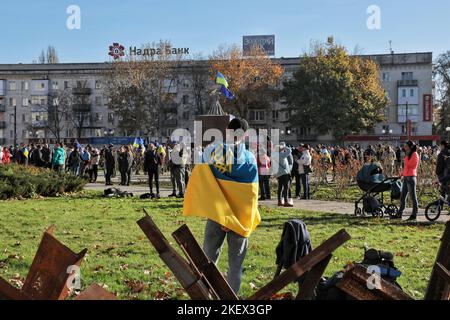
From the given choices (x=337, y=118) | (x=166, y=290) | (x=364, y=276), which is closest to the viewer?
(x=364, y=276)

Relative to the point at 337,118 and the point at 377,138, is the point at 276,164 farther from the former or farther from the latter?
the point at 377,138

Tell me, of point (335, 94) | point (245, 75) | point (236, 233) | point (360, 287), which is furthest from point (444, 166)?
point (245, 75)

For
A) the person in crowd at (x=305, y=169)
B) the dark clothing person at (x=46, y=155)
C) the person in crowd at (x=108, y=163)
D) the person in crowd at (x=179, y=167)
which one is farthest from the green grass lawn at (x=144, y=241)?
the dark clothing person at (x=46, y=155)

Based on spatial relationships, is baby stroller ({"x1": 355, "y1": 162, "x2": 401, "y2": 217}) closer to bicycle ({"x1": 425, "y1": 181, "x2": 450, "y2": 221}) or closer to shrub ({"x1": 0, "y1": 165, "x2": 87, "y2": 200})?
bicycle ({"x1": 425, "y1": 181, "x2": 450, "y2": 221})

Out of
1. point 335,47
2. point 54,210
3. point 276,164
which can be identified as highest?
point 335,47

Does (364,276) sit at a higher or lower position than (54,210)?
higher

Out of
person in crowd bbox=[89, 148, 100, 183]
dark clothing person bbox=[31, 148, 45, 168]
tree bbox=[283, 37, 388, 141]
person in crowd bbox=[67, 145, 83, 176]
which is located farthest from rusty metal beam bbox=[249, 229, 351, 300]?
tree bbox=[283, 37, 388, 141]

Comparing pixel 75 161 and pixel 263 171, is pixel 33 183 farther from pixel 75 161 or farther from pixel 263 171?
pixel 75 161

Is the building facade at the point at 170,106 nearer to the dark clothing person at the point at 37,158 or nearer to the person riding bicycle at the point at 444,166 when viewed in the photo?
the dark clothing person at the point at 37,158

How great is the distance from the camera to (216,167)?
17.5ft

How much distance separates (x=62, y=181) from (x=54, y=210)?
5292 millimetres

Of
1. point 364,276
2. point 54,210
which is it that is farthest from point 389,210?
point 364,276

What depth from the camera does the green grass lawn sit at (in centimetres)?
665

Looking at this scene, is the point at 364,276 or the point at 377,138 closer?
the point at 364,276
